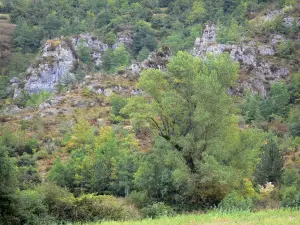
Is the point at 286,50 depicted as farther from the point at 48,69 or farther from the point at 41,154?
the point at 41,154

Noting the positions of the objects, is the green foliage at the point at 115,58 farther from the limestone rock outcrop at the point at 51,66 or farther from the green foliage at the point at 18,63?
the green foliage at the point at 18,63

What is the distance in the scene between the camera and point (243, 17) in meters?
98.4

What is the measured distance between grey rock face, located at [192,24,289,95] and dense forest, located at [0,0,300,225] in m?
1.59

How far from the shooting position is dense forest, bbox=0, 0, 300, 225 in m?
21.3

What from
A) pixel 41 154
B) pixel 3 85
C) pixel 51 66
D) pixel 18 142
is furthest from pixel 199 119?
pixel 3 85

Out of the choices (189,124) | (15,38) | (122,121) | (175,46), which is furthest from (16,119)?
(15,38)

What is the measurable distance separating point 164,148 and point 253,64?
48.0 m

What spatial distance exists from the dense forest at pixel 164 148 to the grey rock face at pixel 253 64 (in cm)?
159

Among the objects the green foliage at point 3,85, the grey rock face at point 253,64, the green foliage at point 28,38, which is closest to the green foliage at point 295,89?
the grey rock face at point 253,64

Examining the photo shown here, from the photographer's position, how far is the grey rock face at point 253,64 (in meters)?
68.6

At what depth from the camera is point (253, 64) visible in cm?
7100

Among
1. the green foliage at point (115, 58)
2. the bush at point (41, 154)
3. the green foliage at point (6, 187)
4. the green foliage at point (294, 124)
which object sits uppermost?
the green foliage at point (115, 58)

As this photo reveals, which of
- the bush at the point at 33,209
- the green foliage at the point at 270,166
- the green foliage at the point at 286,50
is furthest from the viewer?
the green foliage at the point at 286,50

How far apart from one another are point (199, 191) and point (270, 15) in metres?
73.0
